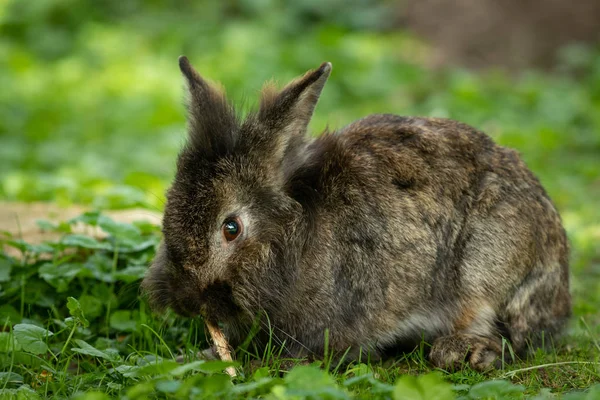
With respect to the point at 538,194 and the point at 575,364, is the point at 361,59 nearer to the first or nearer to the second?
the point at 538,194

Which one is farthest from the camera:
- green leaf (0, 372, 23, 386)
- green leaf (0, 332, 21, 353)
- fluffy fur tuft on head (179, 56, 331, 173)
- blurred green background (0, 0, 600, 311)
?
blurred green background (0, 0, 600, 311)

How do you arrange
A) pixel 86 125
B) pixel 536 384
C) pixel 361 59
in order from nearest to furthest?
pixel 536 384, pixel 86 125, pixel 361 59

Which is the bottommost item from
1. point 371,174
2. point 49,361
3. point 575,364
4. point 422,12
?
point 49,361

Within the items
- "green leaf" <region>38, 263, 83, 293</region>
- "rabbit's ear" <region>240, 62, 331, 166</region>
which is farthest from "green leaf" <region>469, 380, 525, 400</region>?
"green leaf" <region>38, 263, 83, 293</region>

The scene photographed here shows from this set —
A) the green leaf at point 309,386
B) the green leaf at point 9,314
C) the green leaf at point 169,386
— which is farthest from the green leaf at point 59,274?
the green leaf at point 309,386

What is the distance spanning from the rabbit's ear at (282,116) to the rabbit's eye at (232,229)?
35cm

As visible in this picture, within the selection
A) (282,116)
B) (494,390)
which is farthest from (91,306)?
(494,390)

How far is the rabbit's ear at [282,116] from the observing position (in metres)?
4.03

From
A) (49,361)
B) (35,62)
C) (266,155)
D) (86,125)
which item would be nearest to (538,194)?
(266,155)

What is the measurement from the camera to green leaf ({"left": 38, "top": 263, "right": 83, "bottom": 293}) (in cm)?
457

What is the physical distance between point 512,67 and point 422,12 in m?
1.72

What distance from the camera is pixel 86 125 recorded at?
10156 millimetres

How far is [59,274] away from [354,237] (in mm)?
1691

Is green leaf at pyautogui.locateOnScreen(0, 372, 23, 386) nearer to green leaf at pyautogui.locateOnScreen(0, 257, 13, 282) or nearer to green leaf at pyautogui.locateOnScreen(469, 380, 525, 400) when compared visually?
green leaf at pyautogui.locateOnScreen(0, 257, 13, 282)
